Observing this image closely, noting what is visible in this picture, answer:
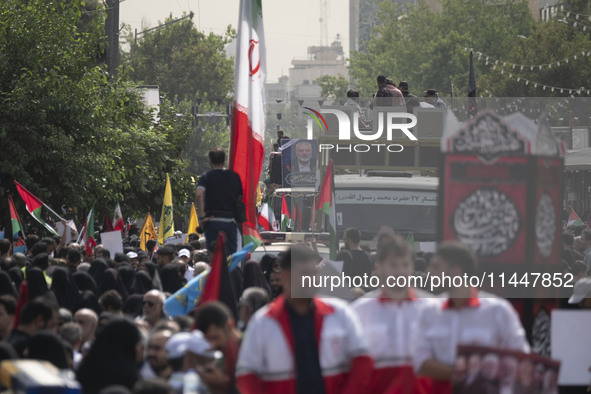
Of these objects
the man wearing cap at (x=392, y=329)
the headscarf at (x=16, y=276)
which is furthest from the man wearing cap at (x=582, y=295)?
the headscarf at (x=16, y=276)

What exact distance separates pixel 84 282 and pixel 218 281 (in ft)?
14.4

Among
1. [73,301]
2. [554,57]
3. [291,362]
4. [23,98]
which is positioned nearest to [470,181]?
[291,362]

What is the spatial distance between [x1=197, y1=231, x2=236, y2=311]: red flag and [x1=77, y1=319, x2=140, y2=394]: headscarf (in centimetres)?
202

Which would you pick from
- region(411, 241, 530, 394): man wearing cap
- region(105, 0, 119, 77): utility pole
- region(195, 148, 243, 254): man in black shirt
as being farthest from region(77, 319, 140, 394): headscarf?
region(105, 0, 119, 77): utility pole

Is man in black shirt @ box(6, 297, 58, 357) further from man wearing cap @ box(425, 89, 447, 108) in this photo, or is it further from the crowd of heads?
man wearing cap @ box(425, 89, 447, 108)

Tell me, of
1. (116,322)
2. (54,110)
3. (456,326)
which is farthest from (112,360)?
(54,110)

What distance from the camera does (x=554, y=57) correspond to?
46.8m

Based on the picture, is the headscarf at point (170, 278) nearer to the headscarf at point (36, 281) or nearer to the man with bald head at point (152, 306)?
the headscarf at point (36, 281)

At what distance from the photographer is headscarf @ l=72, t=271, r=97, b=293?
13.3 meters

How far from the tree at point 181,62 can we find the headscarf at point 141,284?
55180 millimetres

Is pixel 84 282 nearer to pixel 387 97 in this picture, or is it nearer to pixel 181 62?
pixel 387 97

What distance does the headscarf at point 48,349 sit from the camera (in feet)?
24.1

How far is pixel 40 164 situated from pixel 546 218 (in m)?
15.9

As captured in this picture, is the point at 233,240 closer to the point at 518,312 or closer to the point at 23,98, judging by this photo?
the point at 518,312
